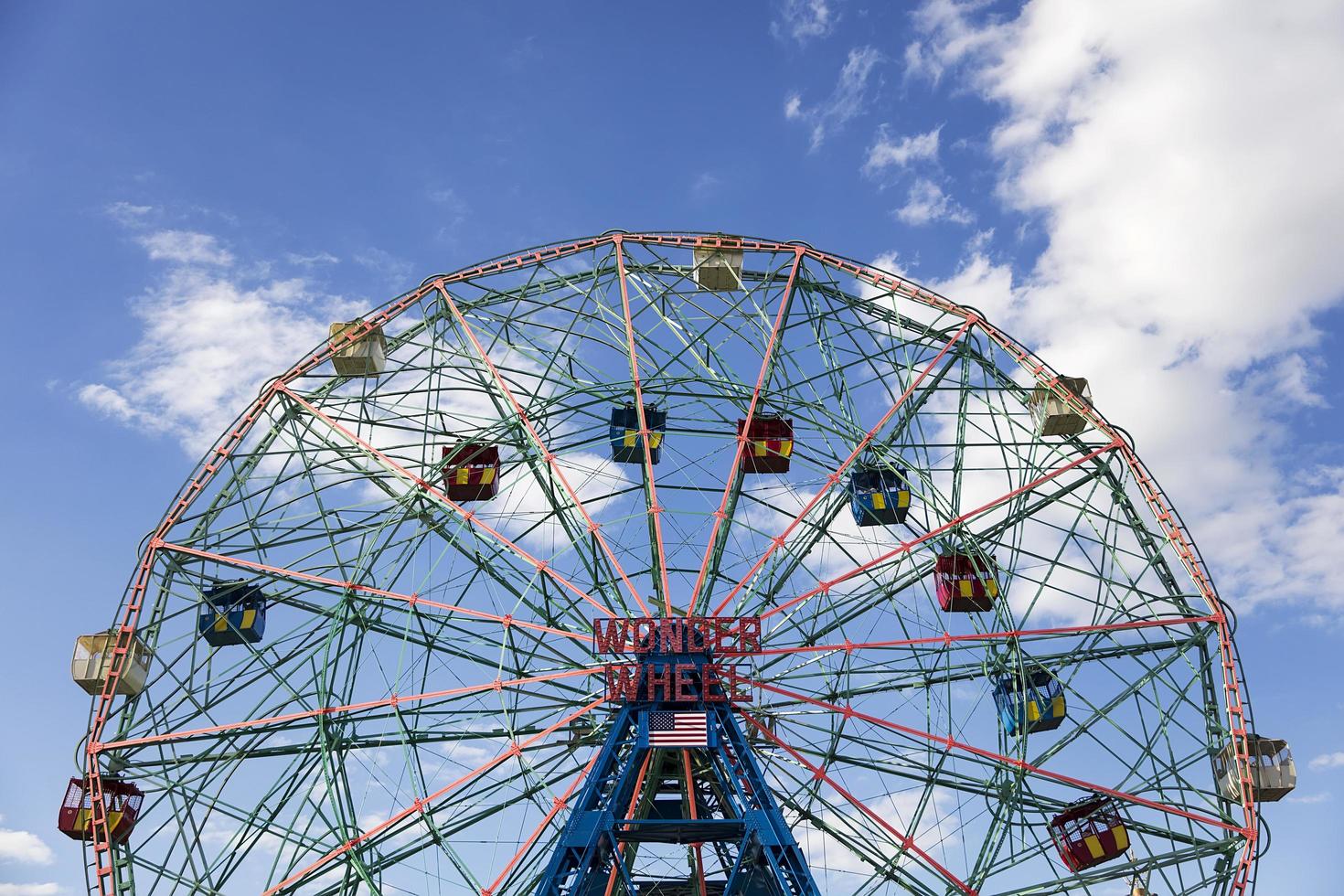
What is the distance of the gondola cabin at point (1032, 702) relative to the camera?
37.9 meters

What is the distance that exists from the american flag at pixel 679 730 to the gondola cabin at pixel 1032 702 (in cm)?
918

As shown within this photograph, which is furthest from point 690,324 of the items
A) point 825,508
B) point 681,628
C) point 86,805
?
point 86,805

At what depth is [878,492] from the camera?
41688 millimetres

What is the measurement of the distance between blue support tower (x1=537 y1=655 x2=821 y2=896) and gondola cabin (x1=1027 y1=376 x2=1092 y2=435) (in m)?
13.5

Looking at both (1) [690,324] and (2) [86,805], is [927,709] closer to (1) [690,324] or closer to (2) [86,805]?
(1) [690,324]

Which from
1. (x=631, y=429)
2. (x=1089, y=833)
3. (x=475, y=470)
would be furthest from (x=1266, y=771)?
(x=475, y=470)

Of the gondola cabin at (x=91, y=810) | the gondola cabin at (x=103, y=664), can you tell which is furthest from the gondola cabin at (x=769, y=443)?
the gondola cabin at (x=91, y=810)

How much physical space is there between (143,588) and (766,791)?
60.9 ft

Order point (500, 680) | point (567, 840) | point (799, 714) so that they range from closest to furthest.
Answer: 1. point (567, 840)
2. point (500, 680)
3. point (799, 714)

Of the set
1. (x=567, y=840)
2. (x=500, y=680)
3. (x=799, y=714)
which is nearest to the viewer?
(x=567, y=840)

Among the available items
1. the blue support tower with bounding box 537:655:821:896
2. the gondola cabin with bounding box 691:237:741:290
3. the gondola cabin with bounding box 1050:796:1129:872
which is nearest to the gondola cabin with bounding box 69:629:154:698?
the blue support tower with bounding box 537:655:821:896

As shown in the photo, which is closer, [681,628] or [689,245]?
[681,628]

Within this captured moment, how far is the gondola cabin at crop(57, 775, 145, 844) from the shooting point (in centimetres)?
3631

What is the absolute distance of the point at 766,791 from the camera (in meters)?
33.3
